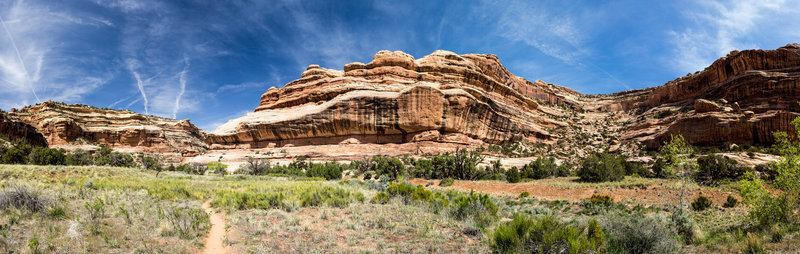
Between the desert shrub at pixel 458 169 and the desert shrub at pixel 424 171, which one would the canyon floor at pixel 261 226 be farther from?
the desert shrub at pixel 424 171

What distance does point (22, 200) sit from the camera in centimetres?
612

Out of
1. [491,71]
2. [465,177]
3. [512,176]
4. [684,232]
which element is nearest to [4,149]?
[465,177]

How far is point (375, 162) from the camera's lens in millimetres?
31469

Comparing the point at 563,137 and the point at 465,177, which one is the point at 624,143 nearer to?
the point at 563,137

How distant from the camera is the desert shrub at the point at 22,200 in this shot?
5.98 m

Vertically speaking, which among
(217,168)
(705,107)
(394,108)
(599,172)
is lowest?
(217,168)

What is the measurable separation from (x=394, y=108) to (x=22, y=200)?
32665 millimetres

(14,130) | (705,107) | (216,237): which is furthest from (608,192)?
(14,130)

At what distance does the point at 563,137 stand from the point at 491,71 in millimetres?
16447

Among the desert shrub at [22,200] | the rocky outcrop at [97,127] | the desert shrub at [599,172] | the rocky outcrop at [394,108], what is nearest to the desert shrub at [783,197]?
the desert shrub at [599,172]

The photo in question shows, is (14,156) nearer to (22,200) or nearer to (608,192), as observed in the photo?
(22,200)

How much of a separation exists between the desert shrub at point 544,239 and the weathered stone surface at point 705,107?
130ft

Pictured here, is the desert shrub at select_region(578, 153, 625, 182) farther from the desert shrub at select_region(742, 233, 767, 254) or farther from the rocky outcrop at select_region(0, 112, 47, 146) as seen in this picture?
the rocky outcrop at select_region(0, 112, 47, 146)

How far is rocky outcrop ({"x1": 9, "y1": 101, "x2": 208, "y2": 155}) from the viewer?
4388 centimetres
